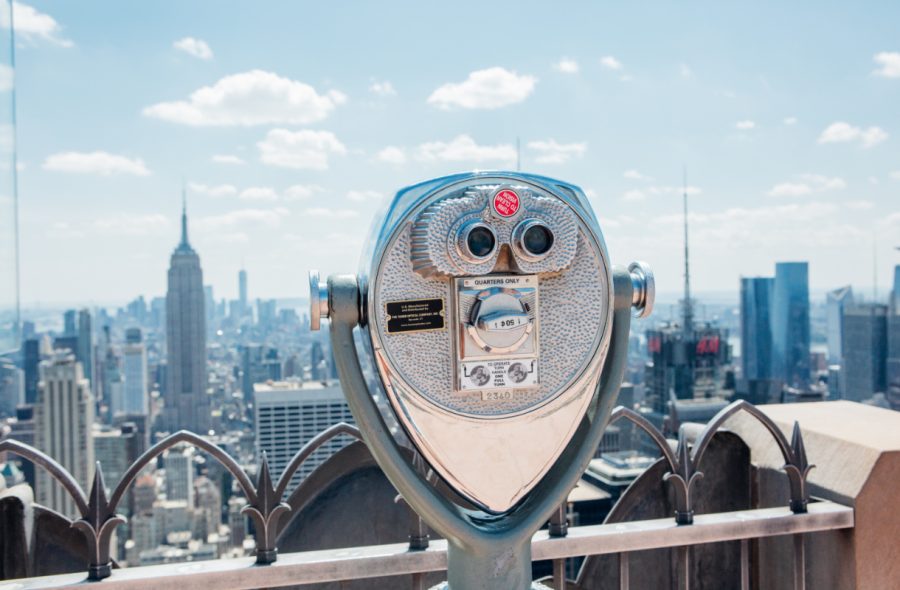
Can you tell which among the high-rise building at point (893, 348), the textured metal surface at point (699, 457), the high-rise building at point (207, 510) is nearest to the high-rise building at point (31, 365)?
the high-rise building at point (207, 510)

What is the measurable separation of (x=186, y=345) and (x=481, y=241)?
71315 mm

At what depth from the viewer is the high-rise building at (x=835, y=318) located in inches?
2362

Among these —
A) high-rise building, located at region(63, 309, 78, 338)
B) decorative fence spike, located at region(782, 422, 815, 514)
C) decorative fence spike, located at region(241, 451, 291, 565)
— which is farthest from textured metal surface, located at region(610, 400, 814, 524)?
high-rise building, located at region(63, 309, 78, 338)

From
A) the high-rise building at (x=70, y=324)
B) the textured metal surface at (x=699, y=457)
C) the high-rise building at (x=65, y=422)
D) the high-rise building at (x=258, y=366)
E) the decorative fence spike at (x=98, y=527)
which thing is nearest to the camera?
the decorative fence spike at (x=98, y=527)

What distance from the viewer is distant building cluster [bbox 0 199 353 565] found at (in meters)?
37.0

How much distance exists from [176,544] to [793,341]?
46.6 m

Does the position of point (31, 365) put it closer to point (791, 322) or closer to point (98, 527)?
point (791, 322)

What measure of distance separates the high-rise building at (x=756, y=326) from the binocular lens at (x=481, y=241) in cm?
6288

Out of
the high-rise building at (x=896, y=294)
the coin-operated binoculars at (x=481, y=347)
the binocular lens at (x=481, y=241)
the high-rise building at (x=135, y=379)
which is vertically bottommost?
the high-rise building at (x=135, y=379)

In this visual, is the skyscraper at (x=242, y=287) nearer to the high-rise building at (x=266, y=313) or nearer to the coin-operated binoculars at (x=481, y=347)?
the high-rise building at (x=266, y=313)

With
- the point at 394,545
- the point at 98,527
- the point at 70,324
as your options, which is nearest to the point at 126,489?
the point at 98,527

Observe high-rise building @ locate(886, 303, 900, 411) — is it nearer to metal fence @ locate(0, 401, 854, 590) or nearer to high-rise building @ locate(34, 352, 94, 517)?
high-rise building @ locate(34, 352, 94, 517)

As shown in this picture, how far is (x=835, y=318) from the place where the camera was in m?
63.1

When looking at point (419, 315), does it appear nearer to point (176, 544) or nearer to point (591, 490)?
point (591, 490)
